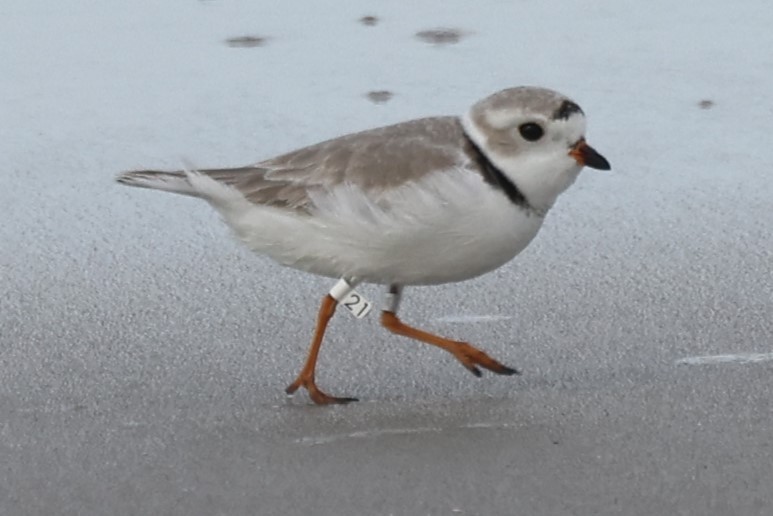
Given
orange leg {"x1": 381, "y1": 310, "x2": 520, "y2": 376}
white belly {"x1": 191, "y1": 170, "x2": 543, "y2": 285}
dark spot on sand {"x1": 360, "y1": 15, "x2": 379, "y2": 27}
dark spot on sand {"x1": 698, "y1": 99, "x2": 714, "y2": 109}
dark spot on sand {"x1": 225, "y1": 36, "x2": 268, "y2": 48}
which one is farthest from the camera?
dark spot on sand {"x1": 360, "y1": 15, "x2": 379, "y2": 27}

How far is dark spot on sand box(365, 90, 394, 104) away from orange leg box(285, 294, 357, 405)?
6.96 ft

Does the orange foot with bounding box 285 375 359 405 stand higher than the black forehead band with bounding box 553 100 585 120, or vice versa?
the black forehead band with bounding box 553 100 585 120

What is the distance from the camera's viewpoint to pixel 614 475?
3.76m

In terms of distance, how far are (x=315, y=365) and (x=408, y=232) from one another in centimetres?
42

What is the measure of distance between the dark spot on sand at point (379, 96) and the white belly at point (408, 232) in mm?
2080

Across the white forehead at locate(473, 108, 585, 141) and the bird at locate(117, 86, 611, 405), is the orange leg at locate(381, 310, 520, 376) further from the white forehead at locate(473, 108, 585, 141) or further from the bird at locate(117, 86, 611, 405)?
the white forehead at locate(473, 108, 585, 141)

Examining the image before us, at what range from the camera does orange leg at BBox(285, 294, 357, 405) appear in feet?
13.9

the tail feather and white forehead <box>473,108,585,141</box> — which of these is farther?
the tail feather

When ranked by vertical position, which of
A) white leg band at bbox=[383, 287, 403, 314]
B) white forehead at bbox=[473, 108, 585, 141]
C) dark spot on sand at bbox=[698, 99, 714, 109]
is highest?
white forehead at bbox=[473, 108, 585, 141]

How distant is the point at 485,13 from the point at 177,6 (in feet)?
4.48

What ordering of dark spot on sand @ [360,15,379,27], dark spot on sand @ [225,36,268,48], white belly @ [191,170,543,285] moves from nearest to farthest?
white belly @ [191,170,543,285] → dark spot on sand @ [225,36,268,48] → dark spot on sand @ [360,15,379,27]

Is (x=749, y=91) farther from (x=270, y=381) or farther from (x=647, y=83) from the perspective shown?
(x=270, y=381)

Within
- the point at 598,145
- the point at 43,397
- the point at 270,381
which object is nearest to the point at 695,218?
the point at 598,145

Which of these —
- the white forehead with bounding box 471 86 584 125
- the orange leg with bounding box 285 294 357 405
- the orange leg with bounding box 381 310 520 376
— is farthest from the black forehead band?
the orange leg with bounding box 285 294 357 405
